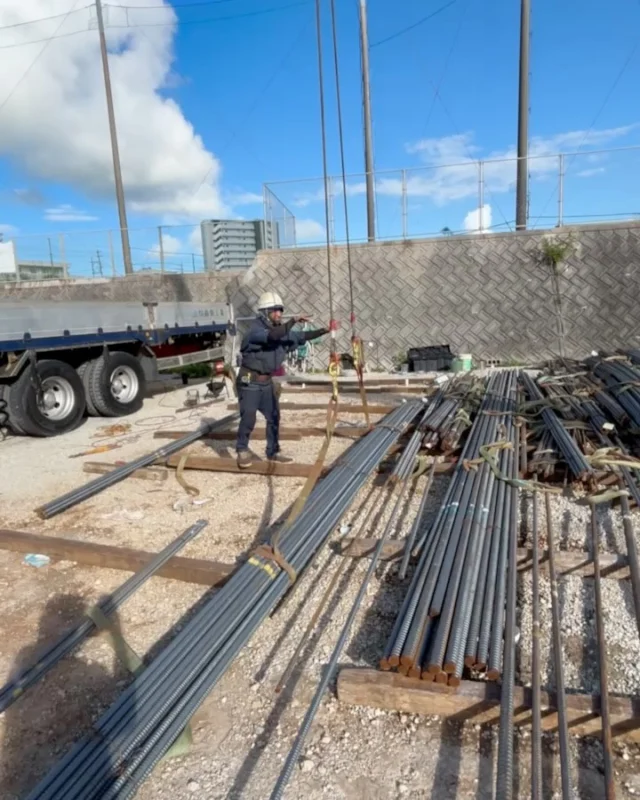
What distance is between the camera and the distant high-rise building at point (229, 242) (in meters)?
15.8

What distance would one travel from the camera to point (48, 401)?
302 inches

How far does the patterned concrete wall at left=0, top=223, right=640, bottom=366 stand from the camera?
39.7ft

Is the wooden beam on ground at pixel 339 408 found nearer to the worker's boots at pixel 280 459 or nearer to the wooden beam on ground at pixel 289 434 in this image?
the wooden beam on ground at pixel 289 434

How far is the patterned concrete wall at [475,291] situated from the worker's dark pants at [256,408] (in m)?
7.84

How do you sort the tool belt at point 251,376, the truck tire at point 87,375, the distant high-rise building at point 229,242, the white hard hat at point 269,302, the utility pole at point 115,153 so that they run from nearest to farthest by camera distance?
the white hard hat at point 269,302 → the tool belt at point 251,376 → the truck tire at point 87,375 → the distant high-rise building at point 229,242 → the utility pole at point 115,153

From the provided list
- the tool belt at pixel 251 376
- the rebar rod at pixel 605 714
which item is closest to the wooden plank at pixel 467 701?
the rebar rod at pixel 605 714

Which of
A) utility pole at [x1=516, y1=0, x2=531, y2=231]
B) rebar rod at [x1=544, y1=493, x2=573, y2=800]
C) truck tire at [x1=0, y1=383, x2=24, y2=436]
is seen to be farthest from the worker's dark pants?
utility pole at [x1=516, y1=0, x2=531, y2=231]

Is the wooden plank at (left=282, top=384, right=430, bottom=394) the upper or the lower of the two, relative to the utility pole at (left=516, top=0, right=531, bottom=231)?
lower

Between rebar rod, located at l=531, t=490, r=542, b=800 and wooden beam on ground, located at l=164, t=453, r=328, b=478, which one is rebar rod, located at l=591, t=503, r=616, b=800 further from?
wooden beam on ground, located at l=164, t=453, r=328, b=478

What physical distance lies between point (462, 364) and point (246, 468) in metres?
7.32

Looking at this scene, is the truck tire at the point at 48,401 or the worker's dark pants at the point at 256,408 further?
the truck tire at the point at 48,401

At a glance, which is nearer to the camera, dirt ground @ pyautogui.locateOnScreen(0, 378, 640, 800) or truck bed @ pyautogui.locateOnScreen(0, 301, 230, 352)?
dirt ground @ pyautogui.locateOnScreen(0, 378, 640, 800)

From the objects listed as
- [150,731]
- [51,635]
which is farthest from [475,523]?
[51,635]

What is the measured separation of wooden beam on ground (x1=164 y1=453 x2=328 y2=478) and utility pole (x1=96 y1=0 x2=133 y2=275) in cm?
1374
